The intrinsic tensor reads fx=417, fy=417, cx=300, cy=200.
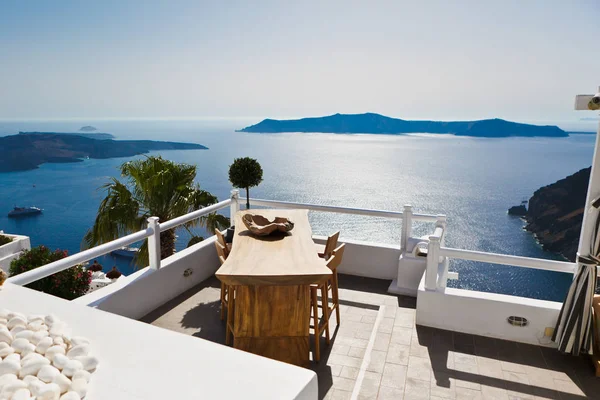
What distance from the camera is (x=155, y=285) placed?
4.09 m

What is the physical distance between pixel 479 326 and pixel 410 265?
104 cm

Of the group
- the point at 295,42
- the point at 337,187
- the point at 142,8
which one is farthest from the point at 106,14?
the point at 337,187

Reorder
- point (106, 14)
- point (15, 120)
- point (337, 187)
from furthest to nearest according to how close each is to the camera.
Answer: point (15, 120), point (337, 187), point (106, 14)

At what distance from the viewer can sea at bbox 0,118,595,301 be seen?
37966 millimetres

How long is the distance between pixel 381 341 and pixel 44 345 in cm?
275

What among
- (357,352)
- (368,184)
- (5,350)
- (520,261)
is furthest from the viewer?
(368,184)

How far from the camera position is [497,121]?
42312 millimetres

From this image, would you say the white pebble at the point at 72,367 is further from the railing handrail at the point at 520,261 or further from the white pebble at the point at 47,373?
the railing handrail at the point at 520,261

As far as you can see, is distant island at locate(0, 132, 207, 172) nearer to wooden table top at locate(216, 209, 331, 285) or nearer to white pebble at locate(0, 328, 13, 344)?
wooden table top at locate(216, 209, 331, 285)

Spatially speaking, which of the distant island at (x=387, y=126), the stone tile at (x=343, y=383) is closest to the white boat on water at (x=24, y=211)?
the distant island at (x=387, y=126)

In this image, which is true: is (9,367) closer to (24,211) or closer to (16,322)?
(16,322)

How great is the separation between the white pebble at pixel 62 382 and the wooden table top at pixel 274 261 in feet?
4.46

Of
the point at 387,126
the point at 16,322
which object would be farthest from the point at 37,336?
the point at 387,126

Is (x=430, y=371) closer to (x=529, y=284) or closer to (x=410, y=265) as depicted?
(x=410, y=265)
